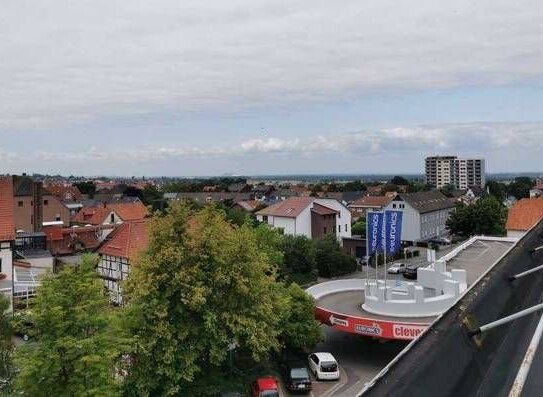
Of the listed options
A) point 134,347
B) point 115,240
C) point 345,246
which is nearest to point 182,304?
point 134,347

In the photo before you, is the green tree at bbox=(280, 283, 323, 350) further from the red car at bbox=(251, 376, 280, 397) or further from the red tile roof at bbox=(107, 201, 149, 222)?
the red tile roof at bbox=(107, 201, 149, 222)

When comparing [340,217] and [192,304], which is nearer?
[192,304]

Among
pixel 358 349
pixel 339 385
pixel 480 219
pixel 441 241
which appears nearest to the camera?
pixel 339 385

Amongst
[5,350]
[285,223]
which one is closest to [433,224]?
[285,223]

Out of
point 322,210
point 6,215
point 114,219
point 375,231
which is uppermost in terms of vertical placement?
point 6,215

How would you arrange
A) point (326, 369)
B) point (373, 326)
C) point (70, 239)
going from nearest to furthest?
point (326, 369) → point (373, 326) → point (70, 239)

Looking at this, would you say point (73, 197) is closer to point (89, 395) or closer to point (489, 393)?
point (89, 395)

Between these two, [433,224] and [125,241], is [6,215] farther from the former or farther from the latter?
[433,224]
